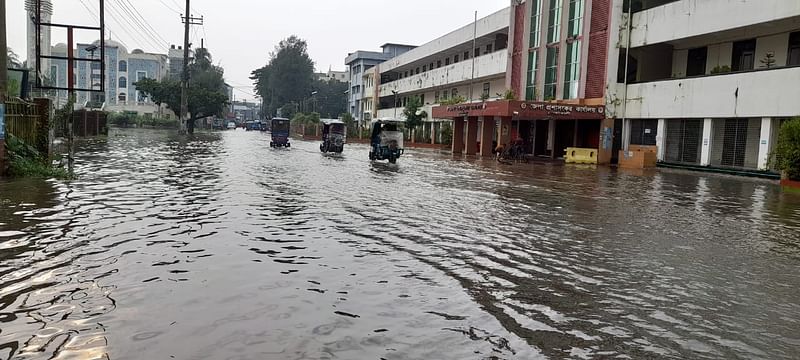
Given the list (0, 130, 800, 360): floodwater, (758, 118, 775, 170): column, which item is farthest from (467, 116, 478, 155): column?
(0, 130, 800, 360): floodwater

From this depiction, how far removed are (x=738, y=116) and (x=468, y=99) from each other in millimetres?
29891

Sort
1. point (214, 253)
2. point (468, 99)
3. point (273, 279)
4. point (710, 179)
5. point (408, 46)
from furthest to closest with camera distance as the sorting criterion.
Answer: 1. point (408, 46)
2. point (468, 99)
3. point (710, 179)
4. point (214, 253)
5. point (273, 279)

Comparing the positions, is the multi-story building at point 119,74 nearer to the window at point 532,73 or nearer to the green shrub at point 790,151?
the window at point 532,73

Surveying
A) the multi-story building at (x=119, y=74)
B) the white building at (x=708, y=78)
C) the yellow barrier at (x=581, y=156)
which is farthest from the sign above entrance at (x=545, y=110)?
the multi-story building at (x=119, y=74)

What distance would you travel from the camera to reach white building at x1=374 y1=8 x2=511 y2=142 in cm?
4969

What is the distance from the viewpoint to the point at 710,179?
2619 centimetres

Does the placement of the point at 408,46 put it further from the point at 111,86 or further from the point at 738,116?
the point at 738,116

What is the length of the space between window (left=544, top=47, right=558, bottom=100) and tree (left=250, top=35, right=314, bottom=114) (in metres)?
77.2

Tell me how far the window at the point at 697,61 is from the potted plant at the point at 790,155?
11413 mm

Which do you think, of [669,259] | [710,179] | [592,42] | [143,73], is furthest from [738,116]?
[143,73]

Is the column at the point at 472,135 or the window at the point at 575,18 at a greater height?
the window at the point at 575,18

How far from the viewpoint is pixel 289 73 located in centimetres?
11288

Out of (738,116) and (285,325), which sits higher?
(738,116)

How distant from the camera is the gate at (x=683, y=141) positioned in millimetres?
31336
